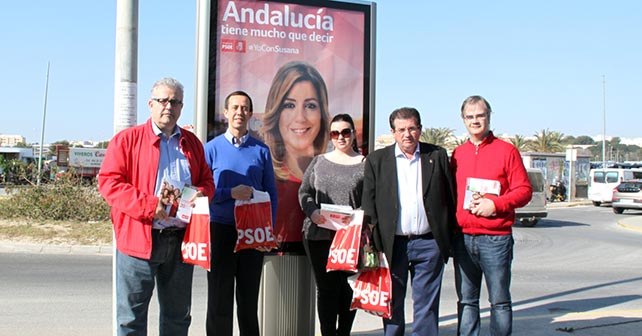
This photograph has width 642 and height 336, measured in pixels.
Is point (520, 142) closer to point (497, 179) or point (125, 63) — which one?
point (497, 179)

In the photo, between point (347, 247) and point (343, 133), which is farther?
point (343, 133)

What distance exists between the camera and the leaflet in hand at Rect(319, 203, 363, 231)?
14.4ft

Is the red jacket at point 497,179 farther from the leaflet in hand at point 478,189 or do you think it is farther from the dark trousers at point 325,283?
the dark trousers at point 325,283

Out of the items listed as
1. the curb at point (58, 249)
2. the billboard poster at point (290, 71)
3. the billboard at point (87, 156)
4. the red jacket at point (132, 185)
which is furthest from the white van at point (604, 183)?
the red jacket at point (132, 185)

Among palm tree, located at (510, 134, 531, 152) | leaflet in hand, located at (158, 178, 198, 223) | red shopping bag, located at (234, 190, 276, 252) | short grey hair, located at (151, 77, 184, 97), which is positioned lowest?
red shopping bag, located at (234, 190, 276, 252)

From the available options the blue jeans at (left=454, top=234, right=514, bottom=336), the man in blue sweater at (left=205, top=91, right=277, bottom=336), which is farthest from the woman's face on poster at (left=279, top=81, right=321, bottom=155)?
the blue jeans at (left=454, top=234, right=514, bottom=336)

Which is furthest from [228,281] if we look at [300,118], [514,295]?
[514,295]

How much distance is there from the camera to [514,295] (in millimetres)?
8398

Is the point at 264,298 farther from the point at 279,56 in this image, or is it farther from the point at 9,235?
the point at 9,235

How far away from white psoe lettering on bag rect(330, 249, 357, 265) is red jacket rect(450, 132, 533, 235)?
0.82 m

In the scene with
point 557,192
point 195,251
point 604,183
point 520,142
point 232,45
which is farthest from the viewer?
point 520,142

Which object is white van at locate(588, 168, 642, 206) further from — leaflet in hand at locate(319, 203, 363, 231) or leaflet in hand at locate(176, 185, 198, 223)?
leaflet in hand at locate(176, 185, 198, 223)

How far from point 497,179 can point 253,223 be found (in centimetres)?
178

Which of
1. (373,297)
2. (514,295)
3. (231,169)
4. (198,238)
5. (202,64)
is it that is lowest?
(514,295)
